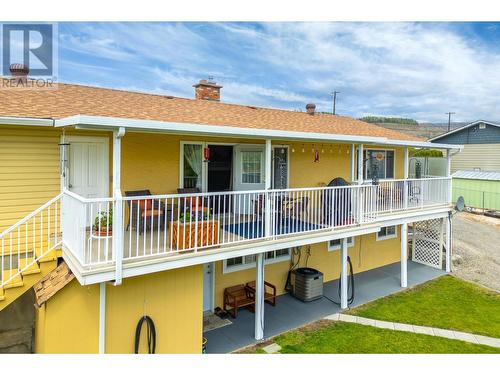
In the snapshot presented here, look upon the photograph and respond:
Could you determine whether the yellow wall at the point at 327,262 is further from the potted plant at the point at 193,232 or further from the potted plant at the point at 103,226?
the potted plant at the point at 103,226

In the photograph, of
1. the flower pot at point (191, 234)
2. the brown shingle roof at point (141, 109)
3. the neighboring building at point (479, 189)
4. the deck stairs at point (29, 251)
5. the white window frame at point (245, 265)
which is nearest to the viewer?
the deck stairs at point (29, 251)

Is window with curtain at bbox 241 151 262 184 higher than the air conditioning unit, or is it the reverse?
window with curtain at bbox 241 151 262 184

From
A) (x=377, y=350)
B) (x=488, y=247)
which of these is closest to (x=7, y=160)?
(x=377, y=350)

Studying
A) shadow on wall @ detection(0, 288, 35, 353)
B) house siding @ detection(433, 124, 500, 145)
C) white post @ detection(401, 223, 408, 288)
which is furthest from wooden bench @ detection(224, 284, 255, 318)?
house siding @ detection(433, 124, 500, 145)

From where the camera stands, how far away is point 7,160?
6.94 m

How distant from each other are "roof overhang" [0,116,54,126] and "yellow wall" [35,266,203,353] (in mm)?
3090

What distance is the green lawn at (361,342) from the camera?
25.7ft

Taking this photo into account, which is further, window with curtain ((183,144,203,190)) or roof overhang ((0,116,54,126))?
window with curtain ((183,144,203,190))

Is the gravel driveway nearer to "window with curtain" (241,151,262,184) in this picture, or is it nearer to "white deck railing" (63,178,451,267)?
"white deck railing" (63,178,451,267)

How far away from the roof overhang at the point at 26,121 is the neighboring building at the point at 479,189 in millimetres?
25342

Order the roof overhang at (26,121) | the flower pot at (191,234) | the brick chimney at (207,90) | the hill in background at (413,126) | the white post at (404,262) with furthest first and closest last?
1. the hill in background at (413,126)
2. the brick chimney at (207,90)
3. the white post at (404,262)
4. the flower pot at (191,234)
5. the roof overhang at (26,121)

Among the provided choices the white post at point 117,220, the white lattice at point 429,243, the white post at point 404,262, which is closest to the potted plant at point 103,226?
the white post at point 117,220

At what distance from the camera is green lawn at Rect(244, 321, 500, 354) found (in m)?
7.82
